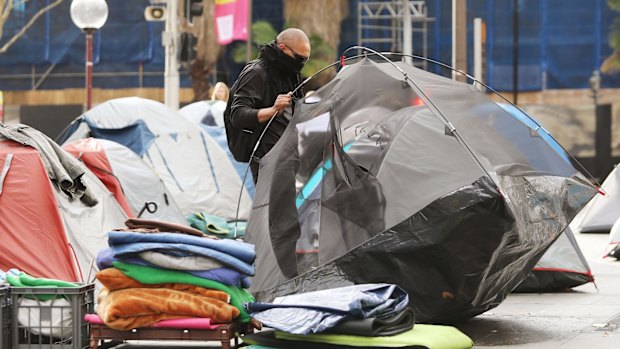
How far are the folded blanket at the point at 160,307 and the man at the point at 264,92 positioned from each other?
183cm

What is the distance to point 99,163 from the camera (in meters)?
12.2

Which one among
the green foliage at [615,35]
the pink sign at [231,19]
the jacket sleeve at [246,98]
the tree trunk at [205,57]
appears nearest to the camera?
the jacket sleeve at [246,98]

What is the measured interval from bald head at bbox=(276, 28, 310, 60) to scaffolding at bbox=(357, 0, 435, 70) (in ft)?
90.8

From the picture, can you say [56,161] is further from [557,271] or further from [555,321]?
[557,271]

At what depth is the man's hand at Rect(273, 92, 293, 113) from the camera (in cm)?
773

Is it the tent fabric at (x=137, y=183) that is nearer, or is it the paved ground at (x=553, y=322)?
the paved ground at (x=553, y=322)

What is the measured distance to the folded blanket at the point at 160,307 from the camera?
20.9 feet

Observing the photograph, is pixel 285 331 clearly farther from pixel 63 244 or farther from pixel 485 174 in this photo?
pixel 63 244

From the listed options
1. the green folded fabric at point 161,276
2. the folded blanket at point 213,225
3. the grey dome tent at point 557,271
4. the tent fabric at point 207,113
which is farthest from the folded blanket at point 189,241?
the tent fabric at point 207,113

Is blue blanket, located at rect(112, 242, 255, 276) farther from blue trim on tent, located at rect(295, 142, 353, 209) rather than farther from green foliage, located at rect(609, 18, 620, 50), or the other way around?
green foliage, located at rect(609, 18, 620, 50)

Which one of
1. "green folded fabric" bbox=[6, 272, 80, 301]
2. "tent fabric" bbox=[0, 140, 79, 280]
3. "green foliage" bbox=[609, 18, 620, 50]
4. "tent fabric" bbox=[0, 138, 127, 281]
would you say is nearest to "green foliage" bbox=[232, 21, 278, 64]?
"green foliage" bbox=[609, 18, 620, 50]

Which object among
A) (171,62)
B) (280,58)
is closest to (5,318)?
(280,58)

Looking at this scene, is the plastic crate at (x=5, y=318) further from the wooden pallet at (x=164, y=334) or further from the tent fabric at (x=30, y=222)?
the tent fabric at (x=30, y=222)

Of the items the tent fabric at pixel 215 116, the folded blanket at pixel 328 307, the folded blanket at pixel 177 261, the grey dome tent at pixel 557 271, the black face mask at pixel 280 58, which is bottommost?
the grey dome tent at pixel 557 271
